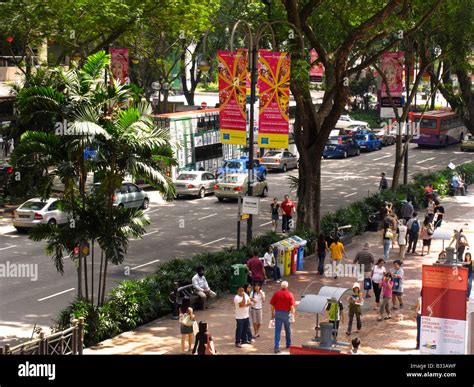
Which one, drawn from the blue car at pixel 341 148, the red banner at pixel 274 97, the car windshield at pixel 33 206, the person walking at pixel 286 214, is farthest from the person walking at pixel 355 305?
the blue car at pixel 341 148

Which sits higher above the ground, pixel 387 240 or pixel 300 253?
pixel 387 240

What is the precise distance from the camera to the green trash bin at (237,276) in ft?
86.6

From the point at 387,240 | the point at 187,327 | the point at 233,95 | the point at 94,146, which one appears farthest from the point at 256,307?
the point at 387,240

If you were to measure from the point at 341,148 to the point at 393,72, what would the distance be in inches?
794

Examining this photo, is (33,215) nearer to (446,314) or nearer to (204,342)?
(204,342)

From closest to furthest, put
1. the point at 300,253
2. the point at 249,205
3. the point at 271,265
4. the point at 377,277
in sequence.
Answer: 1. the point at 377,277
2. the point at 271,265
3. the point at 249,205
4. the point at 300,253

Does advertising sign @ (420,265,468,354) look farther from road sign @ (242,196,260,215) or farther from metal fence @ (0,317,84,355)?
road sign @ (242,196,260,215)

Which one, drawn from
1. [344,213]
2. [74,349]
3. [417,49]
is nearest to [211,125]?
[417,49]

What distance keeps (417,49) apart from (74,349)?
30444mm

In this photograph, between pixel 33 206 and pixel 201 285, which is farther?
pixel 33 206

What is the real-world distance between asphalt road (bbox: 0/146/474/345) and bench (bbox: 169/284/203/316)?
3011 mm

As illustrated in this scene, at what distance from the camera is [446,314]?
17.5 meters

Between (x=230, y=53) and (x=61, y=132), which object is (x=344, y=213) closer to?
(x=230, y=53)

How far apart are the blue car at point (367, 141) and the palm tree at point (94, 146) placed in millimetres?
44852
